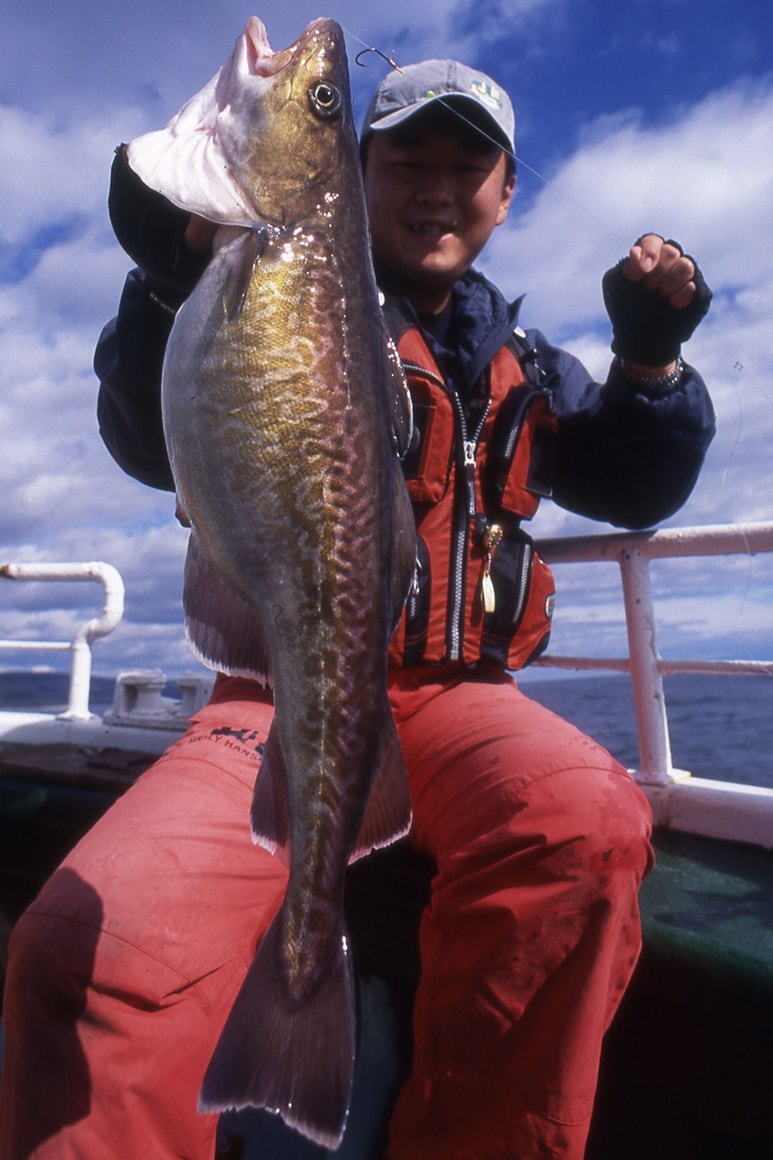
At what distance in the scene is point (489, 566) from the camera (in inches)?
113

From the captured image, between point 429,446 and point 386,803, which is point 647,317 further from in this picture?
point 386,803

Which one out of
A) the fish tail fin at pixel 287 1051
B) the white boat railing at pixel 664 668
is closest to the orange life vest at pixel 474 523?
Result: the white boat railing at pixel 664 668

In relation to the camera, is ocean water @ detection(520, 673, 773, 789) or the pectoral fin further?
ocean water @ detection(520, 673, 773, 789)

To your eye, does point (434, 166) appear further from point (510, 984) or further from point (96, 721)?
point (96, 721)

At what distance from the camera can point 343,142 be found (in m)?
1.91

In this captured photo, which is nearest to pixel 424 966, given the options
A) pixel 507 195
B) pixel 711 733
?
pixel 507 195

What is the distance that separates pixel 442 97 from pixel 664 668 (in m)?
2.34

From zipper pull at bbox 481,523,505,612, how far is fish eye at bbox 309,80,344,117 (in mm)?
1411

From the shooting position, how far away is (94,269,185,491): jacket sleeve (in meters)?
2.37

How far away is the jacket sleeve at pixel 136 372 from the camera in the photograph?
237cm

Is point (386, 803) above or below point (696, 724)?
above

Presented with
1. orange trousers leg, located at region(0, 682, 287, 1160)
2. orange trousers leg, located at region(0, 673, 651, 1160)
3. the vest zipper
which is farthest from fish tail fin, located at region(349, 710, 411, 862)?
the vest zipper

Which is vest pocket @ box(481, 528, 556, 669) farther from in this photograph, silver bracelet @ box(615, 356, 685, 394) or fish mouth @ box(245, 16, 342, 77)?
fish mouth @ box(245, 16, 342, 77)

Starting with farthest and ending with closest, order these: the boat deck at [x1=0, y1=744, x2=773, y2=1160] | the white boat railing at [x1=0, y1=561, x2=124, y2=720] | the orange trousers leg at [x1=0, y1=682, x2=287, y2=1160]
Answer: the white boat railing at [x1=0, y1=561, x2=124, y2=720], the boat deck at [x1=0, y1=744, x2=773, y2=1160], the orange trousers leg at [x1=0, y1=682, x2=287, y2=1160]
